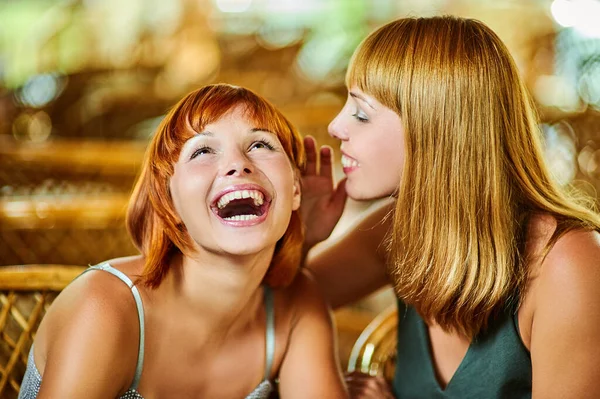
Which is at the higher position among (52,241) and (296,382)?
(296,382)

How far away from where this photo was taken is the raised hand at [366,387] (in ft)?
5.54

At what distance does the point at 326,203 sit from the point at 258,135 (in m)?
0.53

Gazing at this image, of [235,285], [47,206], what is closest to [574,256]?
[235,285]

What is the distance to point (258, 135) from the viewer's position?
4.58ft

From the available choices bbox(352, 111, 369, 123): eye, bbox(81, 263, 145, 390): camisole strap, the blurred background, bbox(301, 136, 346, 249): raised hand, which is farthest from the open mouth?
the blurred background

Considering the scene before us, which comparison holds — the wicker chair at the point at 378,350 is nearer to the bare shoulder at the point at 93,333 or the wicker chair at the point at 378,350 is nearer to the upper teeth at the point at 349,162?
the upper teeth at the point at 349,162

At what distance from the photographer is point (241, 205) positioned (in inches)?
55.4

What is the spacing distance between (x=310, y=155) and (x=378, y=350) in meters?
0.55

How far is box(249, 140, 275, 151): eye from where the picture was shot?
1402mm

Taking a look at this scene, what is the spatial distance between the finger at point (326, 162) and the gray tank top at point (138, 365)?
1.36ft

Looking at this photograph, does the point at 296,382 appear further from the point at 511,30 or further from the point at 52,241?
the point at 511,30

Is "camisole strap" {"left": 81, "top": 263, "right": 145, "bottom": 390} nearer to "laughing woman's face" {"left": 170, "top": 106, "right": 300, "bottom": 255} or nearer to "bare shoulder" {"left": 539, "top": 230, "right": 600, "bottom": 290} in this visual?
"laughing woman's face" {"left": 170, "top": 106, "right": 300, "bottom": 255}

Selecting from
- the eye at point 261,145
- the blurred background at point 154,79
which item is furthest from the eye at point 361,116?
the blurred background at point 154,79

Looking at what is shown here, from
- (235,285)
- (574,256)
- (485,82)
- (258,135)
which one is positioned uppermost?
(485,82)
